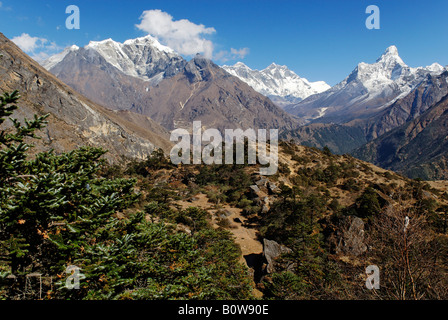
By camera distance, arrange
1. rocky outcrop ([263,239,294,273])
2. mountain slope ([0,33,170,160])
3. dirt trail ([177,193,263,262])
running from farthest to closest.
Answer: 1. mountain slope ([0,33,170,160])
2. dirt trail ([177,193,263,262])
3. rocky outcrop ([263,239,294,273])

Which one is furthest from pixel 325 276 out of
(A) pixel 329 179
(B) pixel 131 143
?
(B) pixel 131 143

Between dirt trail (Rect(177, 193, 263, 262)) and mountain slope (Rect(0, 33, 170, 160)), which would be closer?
dirt trail (Rect(177, 193, 263, 262))

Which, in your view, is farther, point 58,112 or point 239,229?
point 58,112

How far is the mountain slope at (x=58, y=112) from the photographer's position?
279ft

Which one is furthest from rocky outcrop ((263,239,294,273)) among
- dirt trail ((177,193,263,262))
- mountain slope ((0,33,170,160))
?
mountain slope ((0,33,170,160))

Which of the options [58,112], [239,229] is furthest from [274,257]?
[58,112]

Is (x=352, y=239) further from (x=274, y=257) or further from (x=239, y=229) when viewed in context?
(x=239, y=229)

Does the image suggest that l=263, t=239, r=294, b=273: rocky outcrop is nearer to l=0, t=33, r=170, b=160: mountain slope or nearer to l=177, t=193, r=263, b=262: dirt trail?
l=177, t=193, r=263, b=262: dirt trail

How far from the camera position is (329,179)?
4772cm

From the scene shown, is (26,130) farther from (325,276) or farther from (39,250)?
(325,276)

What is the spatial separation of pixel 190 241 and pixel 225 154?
1858 inches

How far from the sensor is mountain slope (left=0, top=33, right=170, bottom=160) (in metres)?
84.9

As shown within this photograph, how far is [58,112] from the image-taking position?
342 feet
